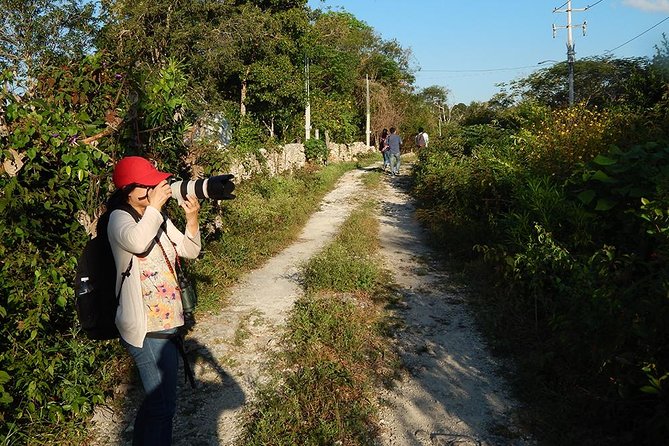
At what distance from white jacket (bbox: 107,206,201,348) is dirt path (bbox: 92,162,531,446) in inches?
44.3

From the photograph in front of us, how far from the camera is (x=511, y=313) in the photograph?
15.5 feet

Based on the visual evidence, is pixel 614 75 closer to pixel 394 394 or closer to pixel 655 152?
pixel 655 152

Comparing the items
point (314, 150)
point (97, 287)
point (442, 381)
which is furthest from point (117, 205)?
point (314, 150)

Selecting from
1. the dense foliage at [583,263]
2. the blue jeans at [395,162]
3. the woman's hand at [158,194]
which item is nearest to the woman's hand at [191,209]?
the woman's hand at [158,194]

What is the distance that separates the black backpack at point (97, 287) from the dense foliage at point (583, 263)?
262 centimetres

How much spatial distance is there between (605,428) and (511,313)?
1832mm

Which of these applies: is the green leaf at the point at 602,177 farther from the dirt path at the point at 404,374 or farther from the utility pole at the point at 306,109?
the utility pole at the point at 306,109

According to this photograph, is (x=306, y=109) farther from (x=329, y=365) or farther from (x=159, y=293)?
(x=159, y=293)

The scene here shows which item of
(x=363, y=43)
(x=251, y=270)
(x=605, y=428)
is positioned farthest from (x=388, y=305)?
(x=363, y=43)

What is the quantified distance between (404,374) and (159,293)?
2165 mm

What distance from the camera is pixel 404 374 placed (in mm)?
3895

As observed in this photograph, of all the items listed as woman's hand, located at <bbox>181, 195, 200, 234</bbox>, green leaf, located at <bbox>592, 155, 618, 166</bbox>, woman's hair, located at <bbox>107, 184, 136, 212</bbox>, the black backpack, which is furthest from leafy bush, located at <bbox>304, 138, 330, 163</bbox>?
the black backpack

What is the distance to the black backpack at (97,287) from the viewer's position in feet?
7.84

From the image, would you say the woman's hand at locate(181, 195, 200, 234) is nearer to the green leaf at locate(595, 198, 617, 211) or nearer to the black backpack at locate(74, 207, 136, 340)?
the black backpack at locate(74, 207, 136, 340)
